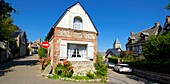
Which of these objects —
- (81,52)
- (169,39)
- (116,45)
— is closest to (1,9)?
(81,52)

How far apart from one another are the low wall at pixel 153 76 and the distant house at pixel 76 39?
7.51 metres

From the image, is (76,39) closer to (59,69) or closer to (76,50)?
(76,50)

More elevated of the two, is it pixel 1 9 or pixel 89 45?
pixel 1 9

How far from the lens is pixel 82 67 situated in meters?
15.7

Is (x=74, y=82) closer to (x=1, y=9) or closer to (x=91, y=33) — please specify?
(x=91, y=33)

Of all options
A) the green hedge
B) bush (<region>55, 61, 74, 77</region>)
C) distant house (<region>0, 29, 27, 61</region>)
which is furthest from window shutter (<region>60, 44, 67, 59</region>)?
distant house (<region>0, 29, 27, 61</region>)

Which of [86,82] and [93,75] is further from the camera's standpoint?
[93,75]

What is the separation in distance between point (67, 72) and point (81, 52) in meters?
3.75

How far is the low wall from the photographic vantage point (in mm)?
16547

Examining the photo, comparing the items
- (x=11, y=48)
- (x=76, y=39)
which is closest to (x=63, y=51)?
(x=76, y=39)

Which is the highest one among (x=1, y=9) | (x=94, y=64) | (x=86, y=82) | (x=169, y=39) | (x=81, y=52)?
(x=1, y=9)

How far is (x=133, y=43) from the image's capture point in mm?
42625

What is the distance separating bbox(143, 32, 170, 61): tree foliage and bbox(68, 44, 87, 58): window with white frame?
10.6 m

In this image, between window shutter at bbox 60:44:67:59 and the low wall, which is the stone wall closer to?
window shutter at bbox 60:44:67:59
